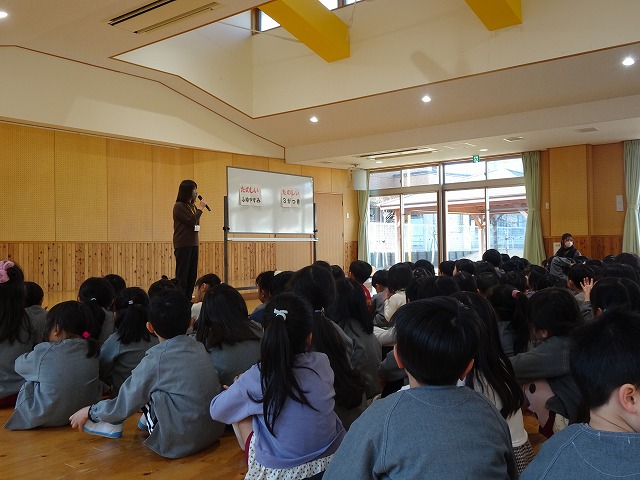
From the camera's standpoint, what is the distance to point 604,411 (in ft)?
3.46

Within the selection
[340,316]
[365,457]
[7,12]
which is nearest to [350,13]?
[7,12]

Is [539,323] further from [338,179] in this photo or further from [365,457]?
[338,179]

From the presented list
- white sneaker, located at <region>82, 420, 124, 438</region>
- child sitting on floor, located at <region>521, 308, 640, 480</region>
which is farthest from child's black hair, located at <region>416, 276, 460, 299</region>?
child sitting on floor, located at <region>521, 308, 640, 480</region>

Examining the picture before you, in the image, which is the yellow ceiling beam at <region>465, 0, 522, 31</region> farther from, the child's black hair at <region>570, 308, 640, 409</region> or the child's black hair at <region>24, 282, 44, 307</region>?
the child's black hair at <region>570, 308, 640, 409</region>

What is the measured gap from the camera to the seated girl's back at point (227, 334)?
9.31 feet

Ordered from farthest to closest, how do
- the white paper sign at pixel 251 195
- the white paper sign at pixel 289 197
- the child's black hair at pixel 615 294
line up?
the white paper sign at pixel 289 197
the white paper sign at pixel 251 195
the child's black hair at pixel 615 294

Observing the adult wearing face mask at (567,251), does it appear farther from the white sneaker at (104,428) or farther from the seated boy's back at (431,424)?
the seated boy's back at (431,424)

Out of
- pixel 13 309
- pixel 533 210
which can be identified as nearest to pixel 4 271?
pixel 13 309

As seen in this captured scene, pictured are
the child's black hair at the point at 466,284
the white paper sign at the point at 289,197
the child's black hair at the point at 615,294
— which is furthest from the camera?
the white paper sign at the point at 289,197

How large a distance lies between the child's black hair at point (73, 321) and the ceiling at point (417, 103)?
3.60 meters

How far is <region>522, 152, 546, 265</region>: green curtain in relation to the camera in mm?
10227

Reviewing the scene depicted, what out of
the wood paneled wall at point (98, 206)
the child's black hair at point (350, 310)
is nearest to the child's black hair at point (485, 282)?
the child's black hair at point (350, 310)

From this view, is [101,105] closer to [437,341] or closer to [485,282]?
[485,282]

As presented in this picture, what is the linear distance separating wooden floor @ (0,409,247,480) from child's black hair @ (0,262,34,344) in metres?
0.59
